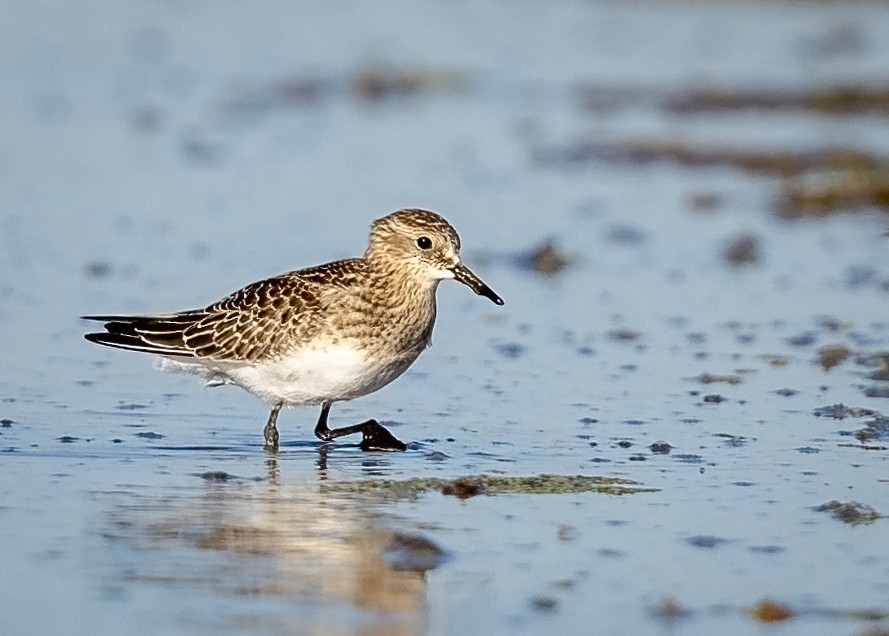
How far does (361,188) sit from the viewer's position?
12336 millimetres

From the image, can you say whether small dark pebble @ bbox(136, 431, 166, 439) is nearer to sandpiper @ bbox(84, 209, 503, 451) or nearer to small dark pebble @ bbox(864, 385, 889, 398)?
sandpiper @ bbox(84, 209, 503, 451)

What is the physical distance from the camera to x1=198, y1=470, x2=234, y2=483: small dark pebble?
6465mm

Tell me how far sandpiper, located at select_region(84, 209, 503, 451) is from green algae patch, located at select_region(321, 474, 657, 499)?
0.60 m

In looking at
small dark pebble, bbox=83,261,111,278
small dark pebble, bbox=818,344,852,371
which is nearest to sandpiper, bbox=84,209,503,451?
small dark pebble, bbox=818,344,852,371

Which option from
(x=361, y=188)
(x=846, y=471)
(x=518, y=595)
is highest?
(x=361, y=188)

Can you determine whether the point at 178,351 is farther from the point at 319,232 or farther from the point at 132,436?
the point at 319,232

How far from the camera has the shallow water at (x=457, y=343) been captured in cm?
520

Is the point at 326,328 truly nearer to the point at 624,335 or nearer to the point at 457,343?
the point at 457,343

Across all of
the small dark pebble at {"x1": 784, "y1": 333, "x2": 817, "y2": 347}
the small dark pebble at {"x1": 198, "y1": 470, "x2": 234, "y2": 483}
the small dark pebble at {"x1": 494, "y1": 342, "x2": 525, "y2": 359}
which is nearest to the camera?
the small dark pebble at {"x1": 198, "y1": 470, "x2": 234, "y2": 483}

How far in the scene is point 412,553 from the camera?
215 inches

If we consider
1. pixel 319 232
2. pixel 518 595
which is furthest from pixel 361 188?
pixel 518 595

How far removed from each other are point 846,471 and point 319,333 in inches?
82.3

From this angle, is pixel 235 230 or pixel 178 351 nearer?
pixel 178 351

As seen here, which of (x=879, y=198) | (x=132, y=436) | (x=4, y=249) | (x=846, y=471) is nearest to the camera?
(x=846, y=471)
